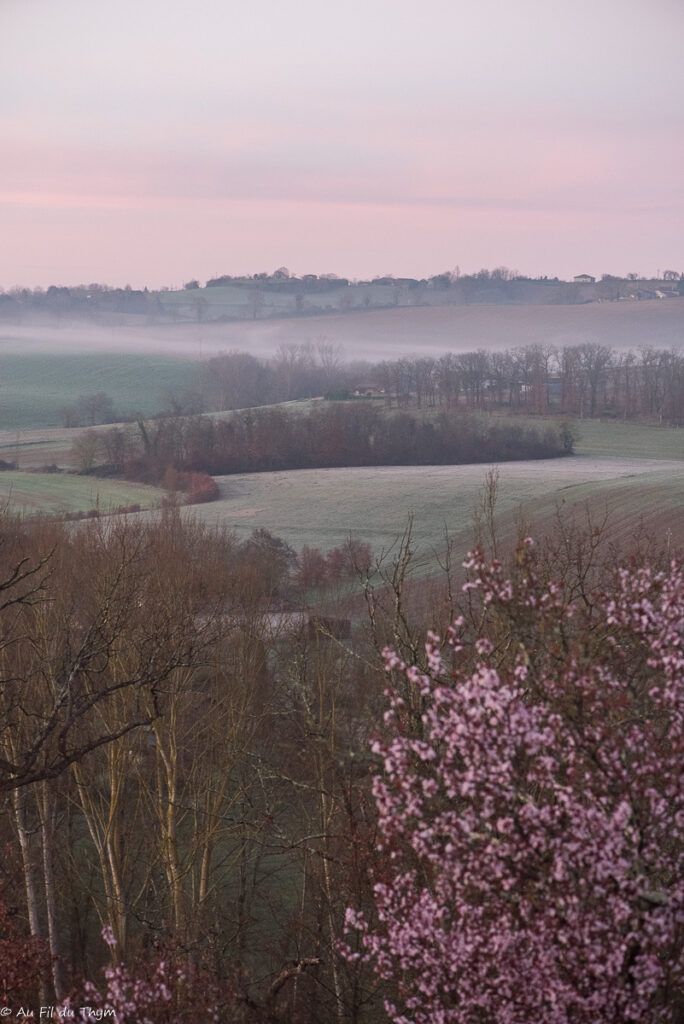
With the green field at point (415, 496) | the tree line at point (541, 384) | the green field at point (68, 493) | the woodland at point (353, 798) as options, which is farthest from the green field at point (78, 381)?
the woodland at point (353, 798)

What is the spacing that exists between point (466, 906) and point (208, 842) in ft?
40.5

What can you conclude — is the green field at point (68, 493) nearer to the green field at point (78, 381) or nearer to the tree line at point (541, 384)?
the tree line at point (541, 384)

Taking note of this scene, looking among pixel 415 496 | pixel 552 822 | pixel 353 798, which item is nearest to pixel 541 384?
pixel 415 496

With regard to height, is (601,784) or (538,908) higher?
(601,784)

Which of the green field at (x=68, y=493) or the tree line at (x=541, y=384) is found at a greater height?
the tree line at (x=541, y=384)

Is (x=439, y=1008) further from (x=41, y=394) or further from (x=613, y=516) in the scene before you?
(x=41, y=394)

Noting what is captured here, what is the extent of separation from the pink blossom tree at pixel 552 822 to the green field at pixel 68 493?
60.6 m

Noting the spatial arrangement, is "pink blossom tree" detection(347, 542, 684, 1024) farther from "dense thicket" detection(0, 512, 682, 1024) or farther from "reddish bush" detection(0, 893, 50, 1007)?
"reddish bush" detection(0, 893, 50, 1007)

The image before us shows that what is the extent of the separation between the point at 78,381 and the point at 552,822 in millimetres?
177006

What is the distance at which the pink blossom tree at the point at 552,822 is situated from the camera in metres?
7.37

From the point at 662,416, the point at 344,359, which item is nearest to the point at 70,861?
the point at 662,416

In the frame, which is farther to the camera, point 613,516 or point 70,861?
point 613,516

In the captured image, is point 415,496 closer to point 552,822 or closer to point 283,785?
point 283,785

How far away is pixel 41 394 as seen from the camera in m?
160
